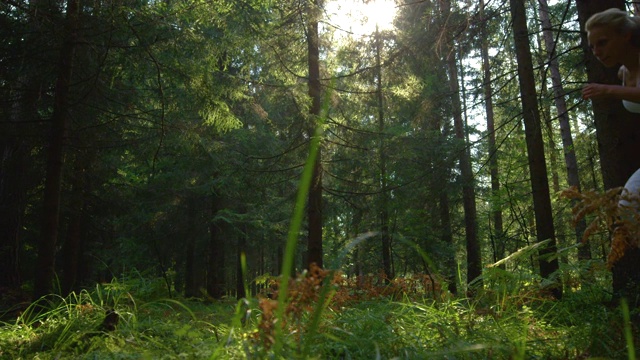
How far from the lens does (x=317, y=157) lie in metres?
9.57

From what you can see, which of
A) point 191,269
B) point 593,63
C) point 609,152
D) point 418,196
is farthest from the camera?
point 191,269

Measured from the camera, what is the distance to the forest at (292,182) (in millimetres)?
2441

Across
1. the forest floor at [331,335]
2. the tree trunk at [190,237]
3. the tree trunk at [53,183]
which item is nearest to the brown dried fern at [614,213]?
the forest floor at [331,335]

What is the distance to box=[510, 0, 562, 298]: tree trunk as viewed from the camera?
6484 millimetres

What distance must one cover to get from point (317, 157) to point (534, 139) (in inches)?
176

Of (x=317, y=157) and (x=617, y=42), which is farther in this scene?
(x=317, y=157)

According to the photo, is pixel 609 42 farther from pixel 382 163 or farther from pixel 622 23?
pixel 382 163

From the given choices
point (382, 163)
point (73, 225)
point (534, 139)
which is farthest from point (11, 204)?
point (534, 139)

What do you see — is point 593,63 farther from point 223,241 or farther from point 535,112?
point 223,241

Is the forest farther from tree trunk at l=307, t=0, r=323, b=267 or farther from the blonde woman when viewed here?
the blonde woman

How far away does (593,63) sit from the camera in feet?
12.8

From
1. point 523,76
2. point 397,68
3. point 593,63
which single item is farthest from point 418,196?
point 593,63

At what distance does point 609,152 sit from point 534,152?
3.28 metres

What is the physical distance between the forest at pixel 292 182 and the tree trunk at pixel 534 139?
3 cm
